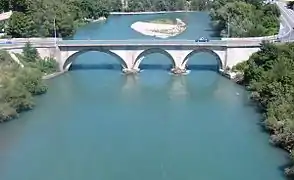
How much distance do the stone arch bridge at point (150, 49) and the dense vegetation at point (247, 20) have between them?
19.3 ft

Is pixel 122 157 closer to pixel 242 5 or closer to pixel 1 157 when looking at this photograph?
pixel 1 157

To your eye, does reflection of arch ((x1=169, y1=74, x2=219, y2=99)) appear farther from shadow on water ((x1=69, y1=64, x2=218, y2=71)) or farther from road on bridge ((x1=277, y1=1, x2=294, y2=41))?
road on bridge ((x1=277, y1=1, x2=294, y2=41))

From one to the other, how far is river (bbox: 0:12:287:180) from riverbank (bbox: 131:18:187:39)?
1424 centimetres

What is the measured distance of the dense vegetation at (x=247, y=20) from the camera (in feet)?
151

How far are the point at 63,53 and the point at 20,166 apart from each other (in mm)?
16995

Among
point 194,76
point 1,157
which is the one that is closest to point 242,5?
point 194,76

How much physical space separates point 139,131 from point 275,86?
7606 millimetres

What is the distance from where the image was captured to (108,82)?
3822cm

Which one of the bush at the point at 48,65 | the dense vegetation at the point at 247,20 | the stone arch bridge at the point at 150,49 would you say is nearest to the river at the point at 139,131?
the bush at the point at 48,65

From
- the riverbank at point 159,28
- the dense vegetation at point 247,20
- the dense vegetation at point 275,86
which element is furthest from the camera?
the riverbank at point 159,28

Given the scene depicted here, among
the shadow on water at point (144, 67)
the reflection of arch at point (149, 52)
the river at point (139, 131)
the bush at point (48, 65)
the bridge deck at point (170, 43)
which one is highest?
the bridge deck at point (170, 43)

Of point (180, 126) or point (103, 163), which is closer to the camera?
point (103, 163)

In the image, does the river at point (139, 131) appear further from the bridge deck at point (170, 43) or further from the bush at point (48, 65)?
the bridge deck at point (170, 43)

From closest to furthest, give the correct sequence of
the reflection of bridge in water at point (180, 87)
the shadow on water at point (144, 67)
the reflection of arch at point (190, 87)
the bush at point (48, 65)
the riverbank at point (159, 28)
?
the reflection of bridge in water at point (180, 87)
the reflection of arch at point (190, 87)
the bush at point (48, 65)
the shadow on water at point (144, 67)
the riverbank at point (159, 28)
